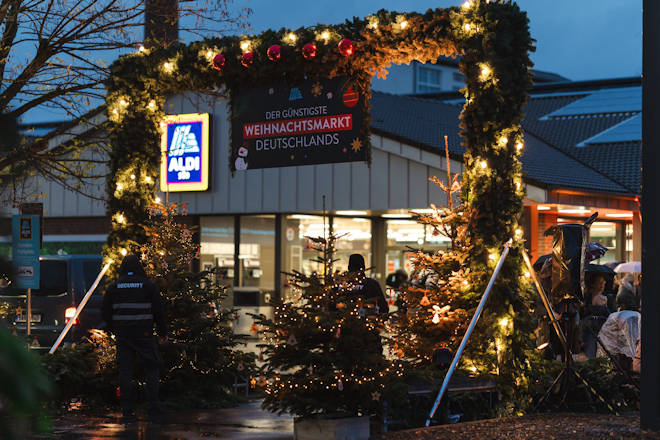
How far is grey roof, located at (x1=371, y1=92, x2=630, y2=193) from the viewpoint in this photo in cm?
2256

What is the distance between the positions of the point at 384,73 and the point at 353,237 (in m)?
16.1

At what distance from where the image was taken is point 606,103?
3353cm

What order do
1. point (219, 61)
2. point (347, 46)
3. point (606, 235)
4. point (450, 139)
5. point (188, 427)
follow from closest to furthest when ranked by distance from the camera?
1. point (188, 427)
2. point (347, 46)
3. point (219, 61)
4. point (450, 139)
5. point (606, 235)

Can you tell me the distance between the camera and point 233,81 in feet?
40.0

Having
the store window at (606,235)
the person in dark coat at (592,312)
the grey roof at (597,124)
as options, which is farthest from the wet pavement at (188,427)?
the store window at (606,235)

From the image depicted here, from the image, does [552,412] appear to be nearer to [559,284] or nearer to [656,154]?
[559,284]

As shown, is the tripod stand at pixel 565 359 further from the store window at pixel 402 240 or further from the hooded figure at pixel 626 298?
the store window at pixel 402 240

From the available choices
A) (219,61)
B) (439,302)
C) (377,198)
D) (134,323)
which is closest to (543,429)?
(439,302)

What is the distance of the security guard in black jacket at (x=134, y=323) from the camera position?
10406mm

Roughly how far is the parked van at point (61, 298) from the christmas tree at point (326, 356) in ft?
23.2

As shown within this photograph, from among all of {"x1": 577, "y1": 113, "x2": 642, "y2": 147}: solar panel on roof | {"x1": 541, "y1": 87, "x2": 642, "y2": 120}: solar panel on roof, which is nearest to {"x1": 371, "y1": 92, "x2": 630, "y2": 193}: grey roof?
{"x1": 577, "y1": 113, "x2": 642, "y2": 147}: solar panel on roof

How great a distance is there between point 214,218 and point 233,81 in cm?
1490

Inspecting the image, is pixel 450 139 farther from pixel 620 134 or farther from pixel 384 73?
pixel 384 73

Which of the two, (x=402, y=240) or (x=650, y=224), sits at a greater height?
(x=402, y=240)
